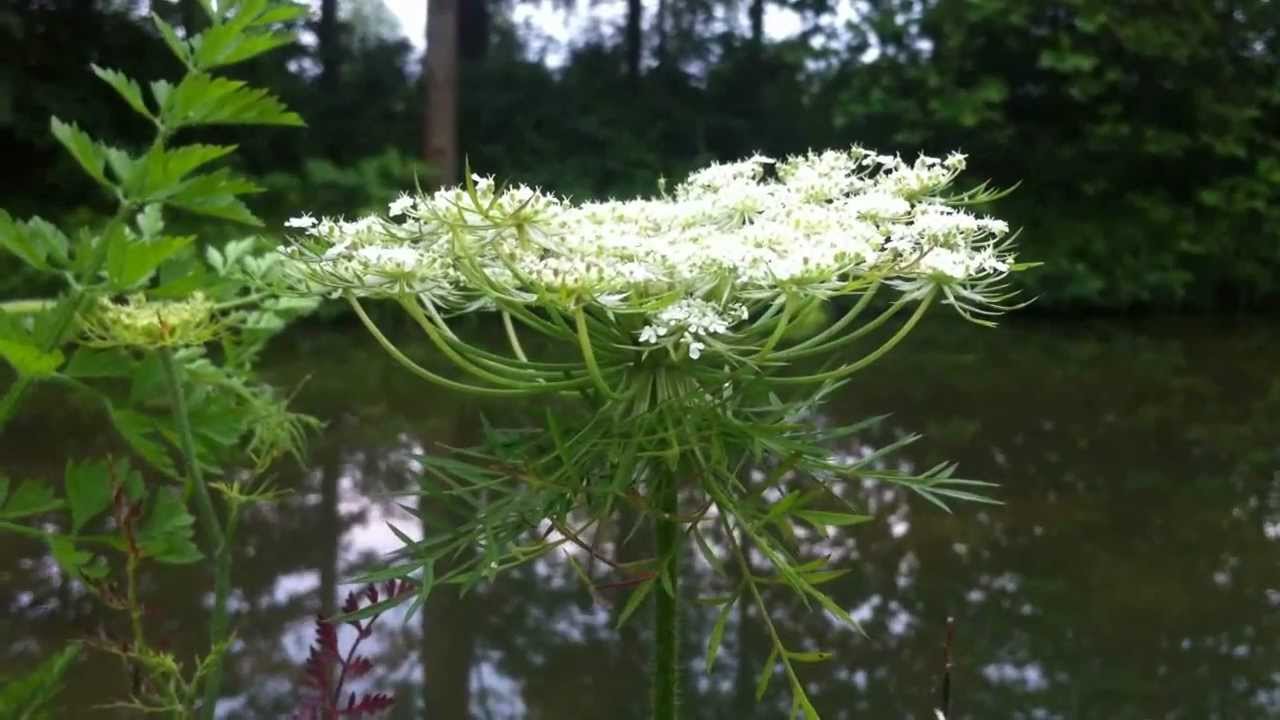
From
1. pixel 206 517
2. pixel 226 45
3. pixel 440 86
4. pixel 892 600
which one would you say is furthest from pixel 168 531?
pixel 440 86

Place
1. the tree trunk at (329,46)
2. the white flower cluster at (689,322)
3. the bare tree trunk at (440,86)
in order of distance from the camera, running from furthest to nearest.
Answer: the tree trunk at (329,46) → the bare tree trunk at (440,86) → the white flower cluster at (689,322)

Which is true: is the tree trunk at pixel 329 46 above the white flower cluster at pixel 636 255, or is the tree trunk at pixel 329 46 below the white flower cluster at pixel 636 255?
above

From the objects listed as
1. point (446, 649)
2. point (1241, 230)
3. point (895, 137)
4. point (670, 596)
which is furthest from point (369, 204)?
point (670, 596)

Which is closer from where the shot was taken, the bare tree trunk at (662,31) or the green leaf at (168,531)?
the green leaf at (168,531)

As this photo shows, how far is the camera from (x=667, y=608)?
1.42 ft

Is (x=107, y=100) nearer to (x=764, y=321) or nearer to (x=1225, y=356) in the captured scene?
(x=1225, y=356)

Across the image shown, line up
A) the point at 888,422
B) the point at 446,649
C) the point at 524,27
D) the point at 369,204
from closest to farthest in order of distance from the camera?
the point at 446,649 → the point at 888,422 → the point at 369,204 → the point at 524,27

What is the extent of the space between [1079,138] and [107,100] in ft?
15.2

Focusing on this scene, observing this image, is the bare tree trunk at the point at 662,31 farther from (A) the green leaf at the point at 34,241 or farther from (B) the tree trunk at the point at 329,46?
(A) the green leaf at the point at 34,241

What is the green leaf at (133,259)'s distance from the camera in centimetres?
44

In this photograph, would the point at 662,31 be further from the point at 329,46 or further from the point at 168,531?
the point at 168,531

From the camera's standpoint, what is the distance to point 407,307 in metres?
0.43

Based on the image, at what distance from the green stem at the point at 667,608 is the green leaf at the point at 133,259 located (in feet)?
0.75

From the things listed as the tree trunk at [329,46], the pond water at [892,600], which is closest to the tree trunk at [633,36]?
the tree trunk at [329,46]
